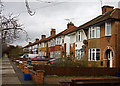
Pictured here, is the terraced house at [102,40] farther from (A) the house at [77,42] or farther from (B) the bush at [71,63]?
(B) the bush at [71,63]

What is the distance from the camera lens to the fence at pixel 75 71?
16.8 meters

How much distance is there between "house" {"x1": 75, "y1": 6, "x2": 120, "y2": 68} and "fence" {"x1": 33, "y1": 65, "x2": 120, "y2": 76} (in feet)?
5.17

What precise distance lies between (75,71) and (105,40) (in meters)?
6.02

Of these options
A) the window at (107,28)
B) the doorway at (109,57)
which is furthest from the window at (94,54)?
the window at (107,28)

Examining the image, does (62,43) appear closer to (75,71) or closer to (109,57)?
(109,57)

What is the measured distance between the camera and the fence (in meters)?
16.8

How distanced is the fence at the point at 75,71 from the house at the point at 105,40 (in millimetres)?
1576

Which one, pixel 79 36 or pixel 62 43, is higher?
pixel 79 36

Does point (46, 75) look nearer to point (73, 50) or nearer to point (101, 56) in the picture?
point (101, 56)

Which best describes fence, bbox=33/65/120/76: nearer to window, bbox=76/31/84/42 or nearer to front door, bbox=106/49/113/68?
front door, bbox=106/49/113/68

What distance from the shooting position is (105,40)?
2058 cm

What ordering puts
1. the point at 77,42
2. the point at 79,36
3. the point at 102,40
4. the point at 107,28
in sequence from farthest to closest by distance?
the point at 77,42 → the point at 79,36 → the point at 102,40 → the point at 107,28

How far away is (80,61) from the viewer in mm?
18266

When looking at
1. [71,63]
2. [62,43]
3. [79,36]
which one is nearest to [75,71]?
[71,63]
